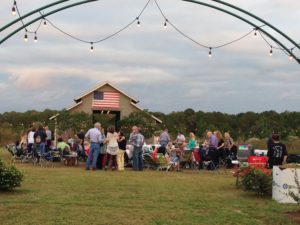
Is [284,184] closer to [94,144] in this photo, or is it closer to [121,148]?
[94,144]

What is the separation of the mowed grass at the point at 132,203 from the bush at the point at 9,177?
21 cm

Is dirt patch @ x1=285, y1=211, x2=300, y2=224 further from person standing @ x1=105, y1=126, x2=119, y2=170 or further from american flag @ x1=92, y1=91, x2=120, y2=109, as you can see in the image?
american flag @ x1=92, y1=91, x2=120, y2=109

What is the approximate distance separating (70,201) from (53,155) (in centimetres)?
1167

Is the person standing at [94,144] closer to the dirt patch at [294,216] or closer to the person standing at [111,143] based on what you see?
the person standing at [111,143]

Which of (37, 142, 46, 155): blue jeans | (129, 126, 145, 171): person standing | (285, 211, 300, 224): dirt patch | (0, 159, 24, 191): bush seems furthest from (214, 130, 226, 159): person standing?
(285, 211, 300, 224): dirt patch

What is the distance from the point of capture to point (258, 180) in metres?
12.7

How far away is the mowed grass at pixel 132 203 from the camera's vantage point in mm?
9445

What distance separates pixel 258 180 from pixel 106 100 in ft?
104

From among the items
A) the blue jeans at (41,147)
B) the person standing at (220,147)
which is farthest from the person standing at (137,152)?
the blue jeans at (41,147)

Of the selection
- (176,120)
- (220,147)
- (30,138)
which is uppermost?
(176,120)

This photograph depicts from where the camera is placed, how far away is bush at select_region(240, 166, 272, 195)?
498 inches

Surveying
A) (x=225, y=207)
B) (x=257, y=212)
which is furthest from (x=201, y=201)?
(x=257, y=212)

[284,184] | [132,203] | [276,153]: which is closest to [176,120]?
[276,153]

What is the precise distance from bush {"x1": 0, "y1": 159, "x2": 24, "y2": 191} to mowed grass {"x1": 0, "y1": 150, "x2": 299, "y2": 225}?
0.21m
